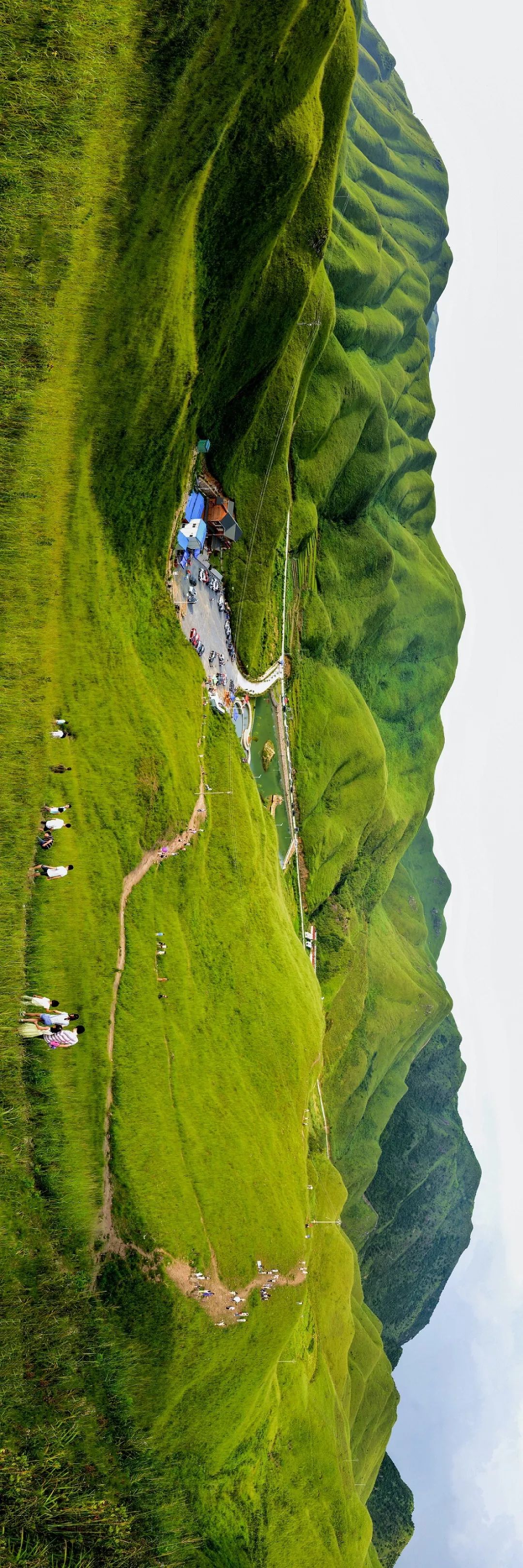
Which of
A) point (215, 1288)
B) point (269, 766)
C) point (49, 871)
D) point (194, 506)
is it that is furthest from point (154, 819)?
point (269, 766)

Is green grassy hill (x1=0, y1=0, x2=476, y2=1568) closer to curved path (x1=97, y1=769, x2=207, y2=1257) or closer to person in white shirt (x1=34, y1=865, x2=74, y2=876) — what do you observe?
curved path (x1=97, y1=769, x2=207, y2=1257)

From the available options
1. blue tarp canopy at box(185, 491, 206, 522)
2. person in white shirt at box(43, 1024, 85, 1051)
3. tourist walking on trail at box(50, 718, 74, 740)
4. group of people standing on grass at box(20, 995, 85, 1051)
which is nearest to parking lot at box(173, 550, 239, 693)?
blue tarp canopy at box(185, 491, 206, 522)

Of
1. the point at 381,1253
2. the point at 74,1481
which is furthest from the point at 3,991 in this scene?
the point at 381,1253

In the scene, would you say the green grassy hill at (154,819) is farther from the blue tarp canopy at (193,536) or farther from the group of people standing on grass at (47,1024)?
the blue tarp canopy at (193,536)

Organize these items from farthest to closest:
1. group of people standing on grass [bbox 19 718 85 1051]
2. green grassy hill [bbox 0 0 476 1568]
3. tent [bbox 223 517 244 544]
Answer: tent [bbox 223 517 244 544]
green grassy hill [bbox 0 0 476 1568]
group of people standing on grass [bbox 19 718 85 1051]

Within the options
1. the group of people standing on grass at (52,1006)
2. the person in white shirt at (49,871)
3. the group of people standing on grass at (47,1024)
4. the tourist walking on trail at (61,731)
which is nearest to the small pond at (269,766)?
the tourist walking on trail at (61,731)

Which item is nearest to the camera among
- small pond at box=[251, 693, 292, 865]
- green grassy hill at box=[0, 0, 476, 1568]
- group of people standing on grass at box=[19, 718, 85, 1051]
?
group of people standing on grass at box=[19, 718, 85, 1051]

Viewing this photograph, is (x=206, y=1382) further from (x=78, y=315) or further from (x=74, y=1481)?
(x=78, y=315)
